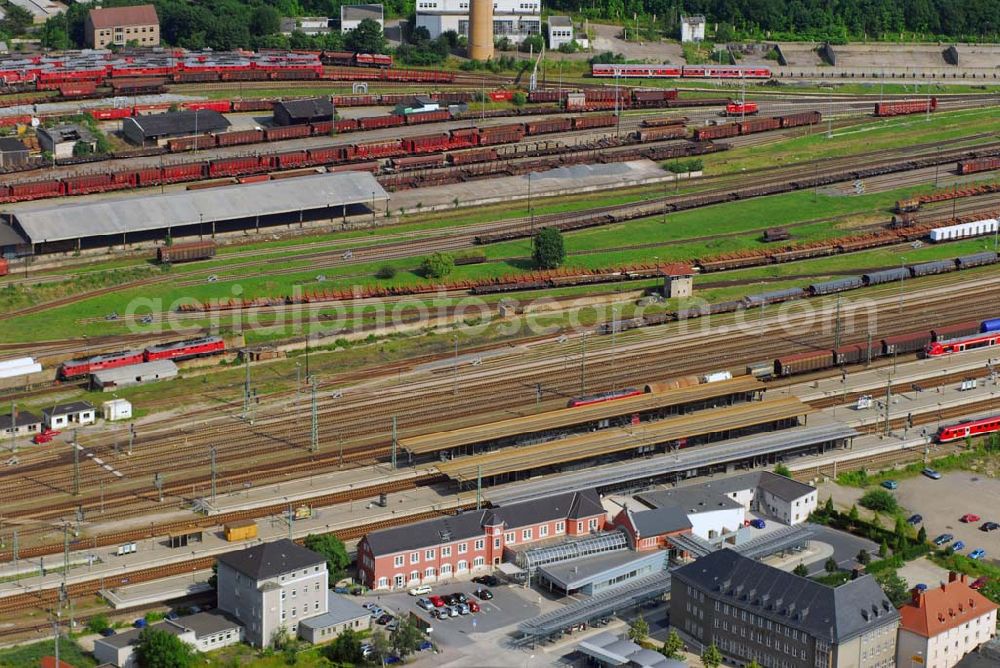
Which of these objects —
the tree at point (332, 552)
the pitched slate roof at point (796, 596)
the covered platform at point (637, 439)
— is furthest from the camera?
the covered platform at point (637, 439)

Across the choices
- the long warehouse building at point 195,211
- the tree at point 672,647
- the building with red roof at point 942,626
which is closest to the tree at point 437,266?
the long warehouse building at point 195,211

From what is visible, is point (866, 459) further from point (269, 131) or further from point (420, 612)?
point (269, 131)

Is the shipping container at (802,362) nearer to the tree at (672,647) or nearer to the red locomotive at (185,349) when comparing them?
the red locomotive at (185,349)

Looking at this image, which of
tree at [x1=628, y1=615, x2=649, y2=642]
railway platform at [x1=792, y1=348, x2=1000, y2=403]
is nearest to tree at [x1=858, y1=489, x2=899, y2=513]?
railway platform at [x1=792, y1=348, x2=1000, y2=403]

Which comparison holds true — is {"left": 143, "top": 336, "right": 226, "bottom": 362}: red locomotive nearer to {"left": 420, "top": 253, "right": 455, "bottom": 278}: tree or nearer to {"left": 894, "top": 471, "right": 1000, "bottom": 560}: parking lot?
{"left": 420, "top": 253, "right": 455, "bottom": 278}: tree

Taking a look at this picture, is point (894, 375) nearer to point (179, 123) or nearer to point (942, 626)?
point (942, 626)

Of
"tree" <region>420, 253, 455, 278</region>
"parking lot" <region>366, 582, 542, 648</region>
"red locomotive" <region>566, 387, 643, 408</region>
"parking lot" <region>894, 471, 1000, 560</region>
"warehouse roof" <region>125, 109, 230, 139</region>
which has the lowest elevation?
"parking lot" <region>366, 582, 542, 648</region>

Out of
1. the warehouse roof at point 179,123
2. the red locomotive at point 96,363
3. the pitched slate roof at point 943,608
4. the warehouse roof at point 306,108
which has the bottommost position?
the pitched slate roof at point 943,608
